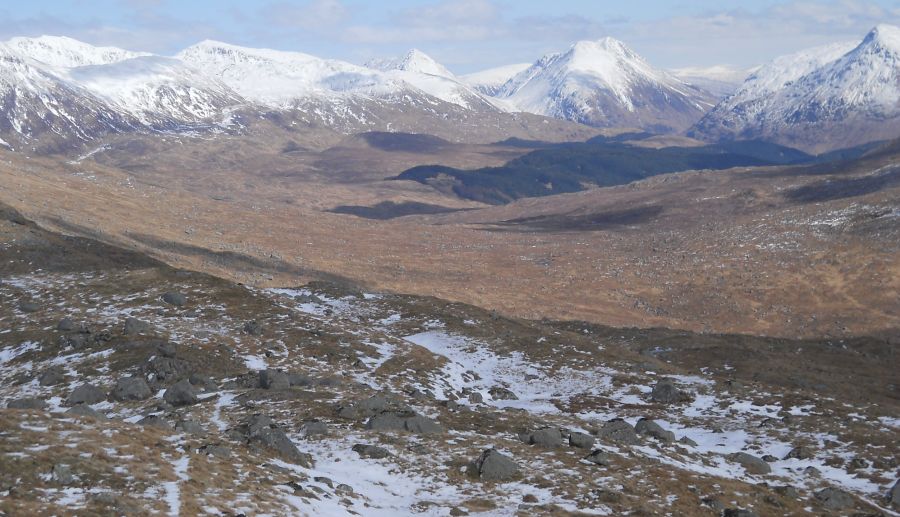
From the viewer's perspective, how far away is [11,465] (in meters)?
22.8

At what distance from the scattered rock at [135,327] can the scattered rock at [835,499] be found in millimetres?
33644

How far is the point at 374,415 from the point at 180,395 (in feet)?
28.5

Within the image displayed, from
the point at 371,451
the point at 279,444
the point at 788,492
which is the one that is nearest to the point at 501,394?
the point at 371,451

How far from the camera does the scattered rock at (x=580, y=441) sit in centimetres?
3256

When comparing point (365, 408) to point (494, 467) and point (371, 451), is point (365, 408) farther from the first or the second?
point (494, 467)

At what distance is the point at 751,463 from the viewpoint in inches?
1302

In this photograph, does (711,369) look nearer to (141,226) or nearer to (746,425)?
(746,425)

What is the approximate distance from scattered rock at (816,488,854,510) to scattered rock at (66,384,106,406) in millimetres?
28582

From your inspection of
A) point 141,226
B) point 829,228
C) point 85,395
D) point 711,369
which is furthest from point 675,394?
point 829,228

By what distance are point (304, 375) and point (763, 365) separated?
35269mm

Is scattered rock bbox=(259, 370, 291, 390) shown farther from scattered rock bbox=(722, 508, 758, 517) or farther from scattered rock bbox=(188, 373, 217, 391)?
scattered rock bbox=(722, 508, 758, 517)

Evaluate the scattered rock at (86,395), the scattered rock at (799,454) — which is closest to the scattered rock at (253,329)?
the scattered rock at (86,395)

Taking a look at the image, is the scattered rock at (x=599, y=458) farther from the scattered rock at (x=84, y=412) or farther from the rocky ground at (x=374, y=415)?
the scattered rock at (x=84, y=412)

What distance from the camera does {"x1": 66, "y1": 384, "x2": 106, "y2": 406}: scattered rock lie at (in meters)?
36.8
